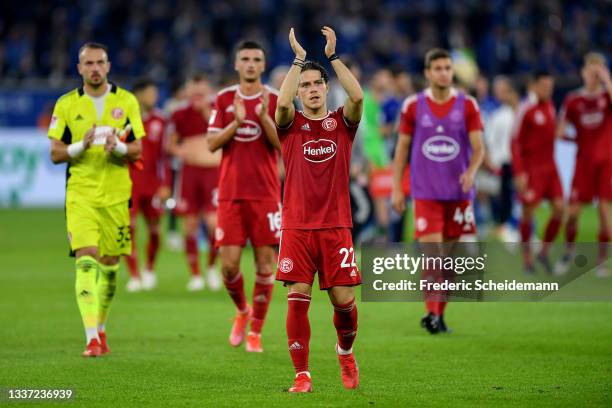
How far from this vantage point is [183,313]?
1274 centimetres

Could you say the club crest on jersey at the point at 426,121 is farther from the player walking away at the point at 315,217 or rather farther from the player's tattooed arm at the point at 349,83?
the player's tattooed arm at the point at 349,83

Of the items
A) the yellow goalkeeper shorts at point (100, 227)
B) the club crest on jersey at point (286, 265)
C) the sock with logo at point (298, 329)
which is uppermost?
the yellow goalkeeper shorts at point (100, 227)

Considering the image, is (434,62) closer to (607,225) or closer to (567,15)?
(607,225)

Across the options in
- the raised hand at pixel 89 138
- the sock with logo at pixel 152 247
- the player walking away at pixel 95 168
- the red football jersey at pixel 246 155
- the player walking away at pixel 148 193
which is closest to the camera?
the raised hand at pixel 89 138

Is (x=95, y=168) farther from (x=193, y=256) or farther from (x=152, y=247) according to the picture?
(x=152, y=247)

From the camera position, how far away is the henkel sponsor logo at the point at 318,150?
8125mm

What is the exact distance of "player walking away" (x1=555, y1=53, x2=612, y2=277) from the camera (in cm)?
1519

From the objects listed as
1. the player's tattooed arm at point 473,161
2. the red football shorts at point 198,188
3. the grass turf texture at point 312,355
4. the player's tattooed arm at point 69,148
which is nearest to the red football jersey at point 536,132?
the grass turf texture at point 312,355

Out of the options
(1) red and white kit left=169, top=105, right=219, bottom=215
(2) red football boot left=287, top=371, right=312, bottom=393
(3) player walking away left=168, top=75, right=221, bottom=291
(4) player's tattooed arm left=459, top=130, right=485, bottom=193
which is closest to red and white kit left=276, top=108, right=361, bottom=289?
(2) red football boot left=287, top=371, right=312, bottom=393

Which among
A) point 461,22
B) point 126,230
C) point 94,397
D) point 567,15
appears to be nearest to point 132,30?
point 461,22

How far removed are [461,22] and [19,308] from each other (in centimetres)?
2167

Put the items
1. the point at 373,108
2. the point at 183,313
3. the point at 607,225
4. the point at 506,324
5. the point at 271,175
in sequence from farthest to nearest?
the point at 373,108, the point at 607,225, the point at 183,313, the point at 506,324, the point at 271,175

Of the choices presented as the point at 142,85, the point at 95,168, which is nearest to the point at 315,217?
the point at 95,168

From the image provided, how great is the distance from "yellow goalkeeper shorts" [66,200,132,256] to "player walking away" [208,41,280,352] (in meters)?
0.91
